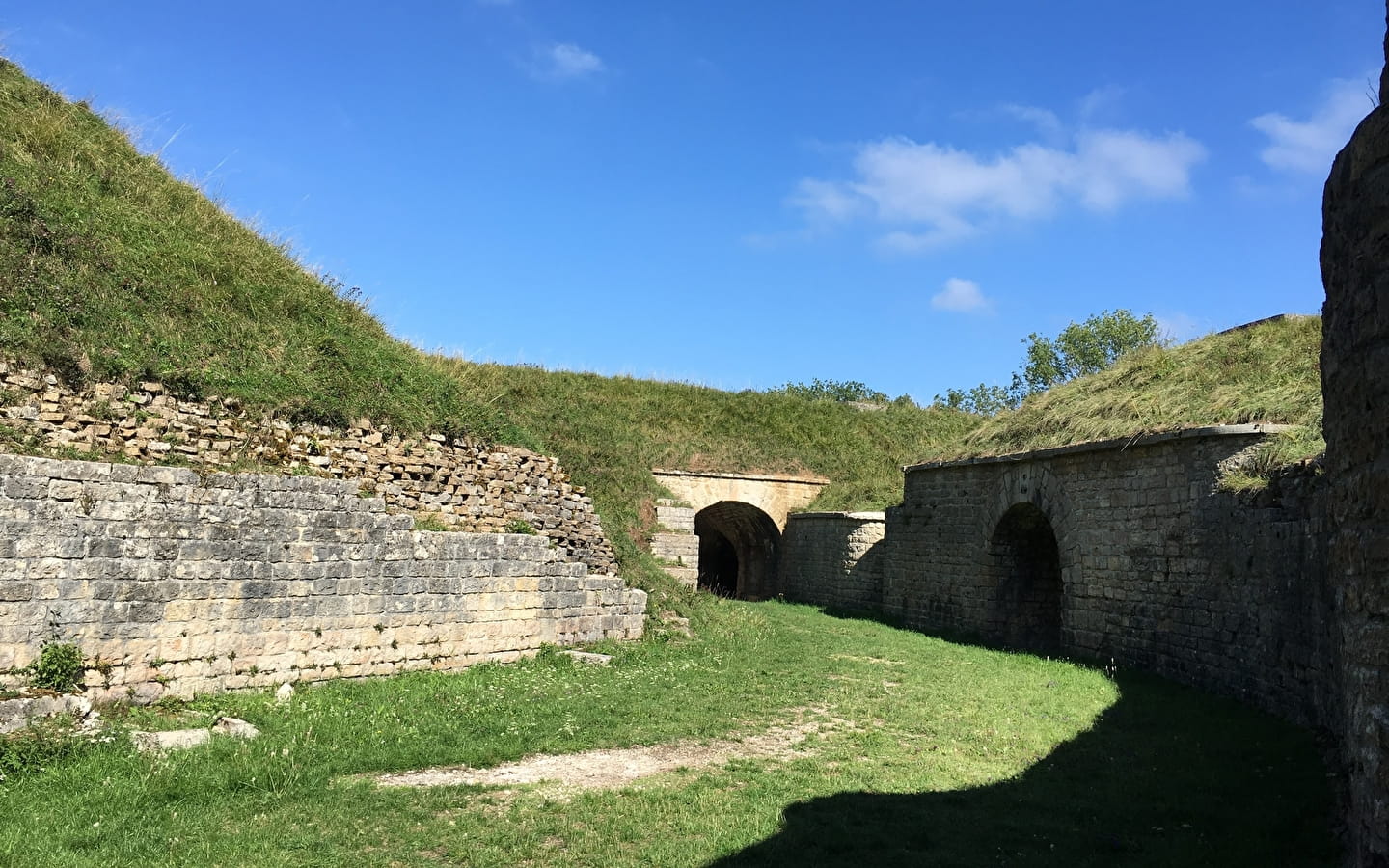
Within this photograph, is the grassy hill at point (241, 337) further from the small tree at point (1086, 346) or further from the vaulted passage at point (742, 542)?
the small tree at point (1086, 346)

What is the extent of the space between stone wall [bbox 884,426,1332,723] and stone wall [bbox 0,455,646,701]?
790 cm

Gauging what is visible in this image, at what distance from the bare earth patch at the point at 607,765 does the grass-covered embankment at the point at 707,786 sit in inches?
6.6

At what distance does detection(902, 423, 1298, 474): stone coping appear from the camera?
1063cm

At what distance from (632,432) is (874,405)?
9935 mm

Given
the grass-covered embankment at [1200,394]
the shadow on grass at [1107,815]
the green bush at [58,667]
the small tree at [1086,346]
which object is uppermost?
the small tree at [1086,346]

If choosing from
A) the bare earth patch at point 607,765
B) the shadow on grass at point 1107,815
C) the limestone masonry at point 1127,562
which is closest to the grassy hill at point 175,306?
the bare earth patch at point 607,765

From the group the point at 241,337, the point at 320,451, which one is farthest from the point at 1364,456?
the point at 241,337

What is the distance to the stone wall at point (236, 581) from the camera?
7.88 meters

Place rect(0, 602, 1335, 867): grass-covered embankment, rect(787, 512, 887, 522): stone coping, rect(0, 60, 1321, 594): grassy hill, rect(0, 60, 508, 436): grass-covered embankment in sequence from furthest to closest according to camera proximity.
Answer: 1. rect(787, 512, 887, 522): stone coping
2. rect(0, 60, 1321, 594): grassy hill
3. rect(0, 60, 508, 436): grass-covered embankment
4. rect(0, 602, 1335, 867): grass-covered embankment

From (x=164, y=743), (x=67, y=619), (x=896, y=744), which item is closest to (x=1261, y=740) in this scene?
(x=896, y=744)

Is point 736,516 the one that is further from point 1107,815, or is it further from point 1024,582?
point 1107,815

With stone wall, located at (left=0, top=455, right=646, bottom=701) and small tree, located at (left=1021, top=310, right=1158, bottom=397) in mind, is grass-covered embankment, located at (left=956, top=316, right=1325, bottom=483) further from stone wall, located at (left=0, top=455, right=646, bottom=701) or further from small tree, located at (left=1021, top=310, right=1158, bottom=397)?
small tree, located at (left=1021, top=310, right=1158, bottom=397)

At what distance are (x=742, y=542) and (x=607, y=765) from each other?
798 inches

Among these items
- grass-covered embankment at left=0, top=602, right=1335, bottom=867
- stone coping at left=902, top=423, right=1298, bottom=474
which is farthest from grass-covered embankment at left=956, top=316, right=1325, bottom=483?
grass-covered embankment at left=0, top=602, right=1335, bottom=867
